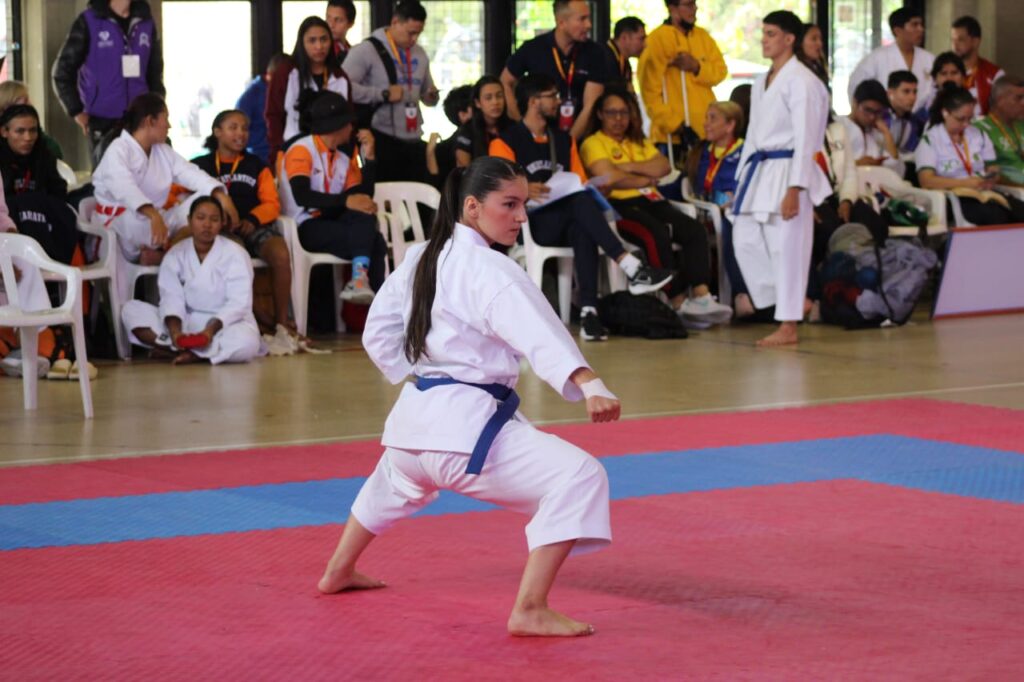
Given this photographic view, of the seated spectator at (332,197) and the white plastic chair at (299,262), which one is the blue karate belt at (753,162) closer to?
the seated spectator at (332,197)

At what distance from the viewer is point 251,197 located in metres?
8.96

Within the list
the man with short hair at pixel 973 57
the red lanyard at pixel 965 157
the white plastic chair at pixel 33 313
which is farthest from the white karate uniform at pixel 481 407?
the man with short hair at pixel 973 57

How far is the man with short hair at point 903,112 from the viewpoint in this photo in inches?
445

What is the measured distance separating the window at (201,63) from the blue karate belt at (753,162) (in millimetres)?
4037

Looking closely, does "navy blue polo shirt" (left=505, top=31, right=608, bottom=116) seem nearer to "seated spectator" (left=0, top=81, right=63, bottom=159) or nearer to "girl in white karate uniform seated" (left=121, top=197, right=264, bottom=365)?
"girl in white karate uniform seated" (left=121, top=197, right=264, bottom=365)

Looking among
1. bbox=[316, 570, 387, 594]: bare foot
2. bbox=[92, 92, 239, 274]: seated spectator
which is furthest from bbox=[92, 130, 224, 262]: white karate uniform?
bbox=[316, 570, 387, 594]: bare foot

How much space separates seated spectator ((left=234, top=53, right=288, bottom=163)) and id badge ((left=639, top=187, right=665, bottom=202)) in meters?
2.23

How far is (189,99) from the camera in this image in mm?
11477

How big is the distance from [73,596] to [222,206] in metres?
5.08

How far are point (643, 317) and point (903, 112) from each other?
131 inches

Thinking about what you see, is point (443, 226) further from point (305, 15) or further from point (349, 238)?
point (305, 15)

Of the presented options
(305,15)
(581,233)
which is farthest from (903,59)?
(305,15)

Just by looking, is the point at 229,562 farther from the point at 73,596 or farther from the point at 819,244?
the point at 819,244

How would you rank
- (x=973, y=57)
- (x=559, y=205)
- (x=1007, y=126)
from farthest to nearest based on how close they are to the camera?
(x=973, y=57) → (x=1007, y=126) → (x=559, y=205)
